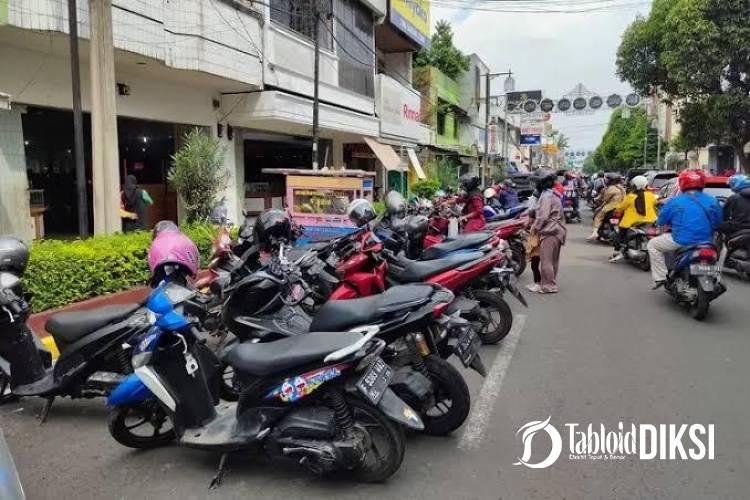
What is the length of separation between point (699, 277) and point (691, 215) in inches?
28.0

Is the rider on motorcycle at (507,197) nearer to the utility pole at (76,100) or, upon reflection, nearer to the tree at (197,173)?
the tree at (197,173)

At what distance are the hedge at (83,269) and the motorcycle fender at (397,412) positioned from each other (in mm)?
Answer: 4168

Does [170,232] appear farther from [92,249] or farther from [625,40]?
[625,40]

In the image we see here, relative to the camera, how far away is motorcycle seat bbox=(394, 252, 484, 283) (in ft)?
17.4

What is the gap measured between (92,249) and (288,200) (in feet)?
11.8

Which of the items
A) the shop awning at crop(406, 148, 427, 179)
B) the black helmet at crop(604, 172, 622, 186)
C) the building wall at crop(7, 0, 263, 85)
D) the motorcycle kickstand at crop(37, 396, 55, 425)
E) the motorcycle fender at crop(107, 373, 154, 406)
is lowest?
the motorcycle kickstand at crop(37, 396, 55, 425)

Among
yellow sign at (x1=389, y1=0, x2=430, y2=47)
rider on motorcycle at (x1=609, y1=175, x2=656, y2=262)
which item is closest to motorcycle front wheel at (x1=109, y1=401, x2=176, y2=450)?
rider on motorcycle at (x1=609, y1=175, x2=656, y2=262)

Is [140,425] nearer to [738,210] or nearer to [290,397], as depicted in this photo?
[290,397]

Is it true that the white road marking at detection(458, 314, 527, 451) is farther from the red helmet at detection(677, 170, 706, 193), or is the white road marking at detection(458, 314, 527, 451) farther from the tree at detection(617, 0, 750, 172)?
the tree at detection(617, 0, 750, 172)

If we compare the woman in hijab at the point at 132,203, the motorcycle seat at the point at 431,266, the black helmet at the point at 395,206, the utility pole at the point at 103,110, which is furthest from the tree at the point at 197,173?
the motorcycle seat at the point at 431,266

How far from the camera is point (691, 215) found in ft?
22.1

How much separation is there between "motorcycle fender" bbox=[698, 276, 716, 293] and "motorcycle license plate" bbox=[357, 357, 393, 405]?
4.74 m

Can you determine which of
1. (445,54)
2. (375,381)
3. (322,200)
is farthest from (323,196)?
(445,54)

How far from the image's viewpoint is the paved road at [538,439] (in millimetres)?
3221
